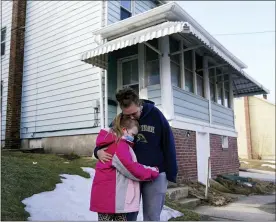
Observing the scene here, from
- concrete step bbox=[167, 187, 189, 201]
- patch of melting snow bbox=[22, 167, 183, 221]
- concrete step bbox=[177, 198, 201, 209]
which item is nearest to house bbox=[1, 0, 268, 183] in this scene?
concrete step bbox=[167, 187, 189, 201]

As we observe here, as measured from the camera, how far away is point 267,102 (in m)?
27.9

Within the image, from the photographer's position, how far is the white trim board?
8.17 meters

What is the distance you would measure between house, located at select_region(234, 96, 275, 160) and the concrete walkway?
819 inches

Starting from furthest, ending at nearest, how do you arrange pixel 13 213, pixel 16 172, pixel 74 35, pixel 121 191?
pixel 74 35
pixel 16 172
pixel 13 213
pixel 121 191

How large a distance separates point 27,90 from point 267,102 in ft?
73.2

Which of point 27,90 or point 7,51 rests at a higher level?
point 7,51

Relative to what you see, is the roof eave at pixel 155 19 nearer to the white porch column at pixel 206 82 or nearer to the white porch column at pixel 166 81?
the white porch column at pixel 166 81

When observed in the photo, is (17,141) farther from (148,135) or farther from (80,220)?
(148,135)

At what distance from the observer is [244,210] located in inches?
Answer: 262

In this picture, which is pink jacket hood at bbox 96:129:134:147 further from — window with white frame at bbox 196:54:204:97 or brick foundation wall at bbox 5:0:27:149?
brick foundation wall at bbox 5:0:27:149

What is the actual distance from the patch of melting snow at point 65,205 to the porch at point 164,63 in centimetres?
331

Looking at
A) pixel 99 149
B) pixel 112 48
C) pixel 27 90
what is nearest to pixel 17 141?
pixel 27 90

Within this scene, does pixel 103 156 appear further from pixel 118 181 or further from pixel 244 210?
pixel 244 210

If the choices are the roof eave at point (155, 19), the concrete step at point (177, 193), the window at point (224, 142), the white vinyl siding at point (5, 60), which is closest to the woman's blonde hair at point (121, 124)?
the concrete step at point (177, 193)
